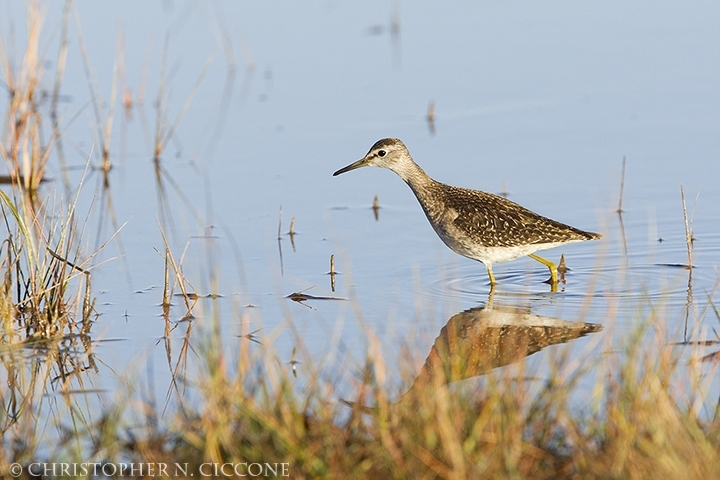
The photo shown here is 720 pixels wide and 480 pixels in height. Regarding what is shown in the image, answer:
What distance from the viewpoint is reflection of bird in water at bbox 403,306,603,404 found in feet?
22.0

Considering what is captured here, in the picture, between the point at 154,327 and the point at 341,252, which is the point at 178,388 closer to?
the point at 154,327

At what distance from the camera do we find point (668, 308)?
7.69m

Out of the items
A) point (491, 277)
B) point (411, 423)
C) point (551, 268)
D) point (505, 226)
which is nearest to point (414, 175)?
point (505, 226)

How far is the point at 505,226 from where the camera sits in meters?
8.86

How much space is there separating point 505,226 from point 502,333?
1581mm

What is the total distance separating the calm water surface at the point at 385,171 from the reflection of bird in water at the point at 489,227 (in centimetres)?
28

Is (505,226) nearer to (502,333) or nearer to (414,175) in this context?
(414,175)

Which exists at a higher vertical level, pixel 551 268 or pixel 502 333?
pixel 551 268

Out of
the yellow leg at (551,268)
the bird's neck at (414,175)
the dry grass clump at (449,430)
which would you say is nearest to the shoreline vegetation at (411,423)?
the dry grass clump at (449,430)

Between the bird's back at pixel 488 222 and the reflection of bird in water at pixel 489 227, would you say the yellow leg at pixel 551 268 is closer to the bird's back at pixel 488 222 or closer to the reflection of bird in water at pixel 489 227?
the reflection of bird in water at pixel 489 227

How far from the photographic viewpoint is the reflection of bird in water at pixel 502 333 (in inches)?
263

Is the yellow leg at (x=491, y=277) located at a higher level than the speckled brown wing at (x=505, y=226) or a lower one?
lower

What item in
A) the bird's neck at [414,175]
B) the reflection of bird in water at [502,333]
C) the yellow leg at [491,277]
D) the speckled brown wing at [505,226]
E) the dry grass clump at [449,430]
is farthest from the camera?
the bird's neck at [414,175]

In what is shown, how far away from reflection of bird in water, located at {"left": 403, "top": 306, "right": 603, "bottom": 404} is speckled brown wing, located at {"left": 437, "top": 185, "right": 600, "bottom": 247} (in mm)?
833
